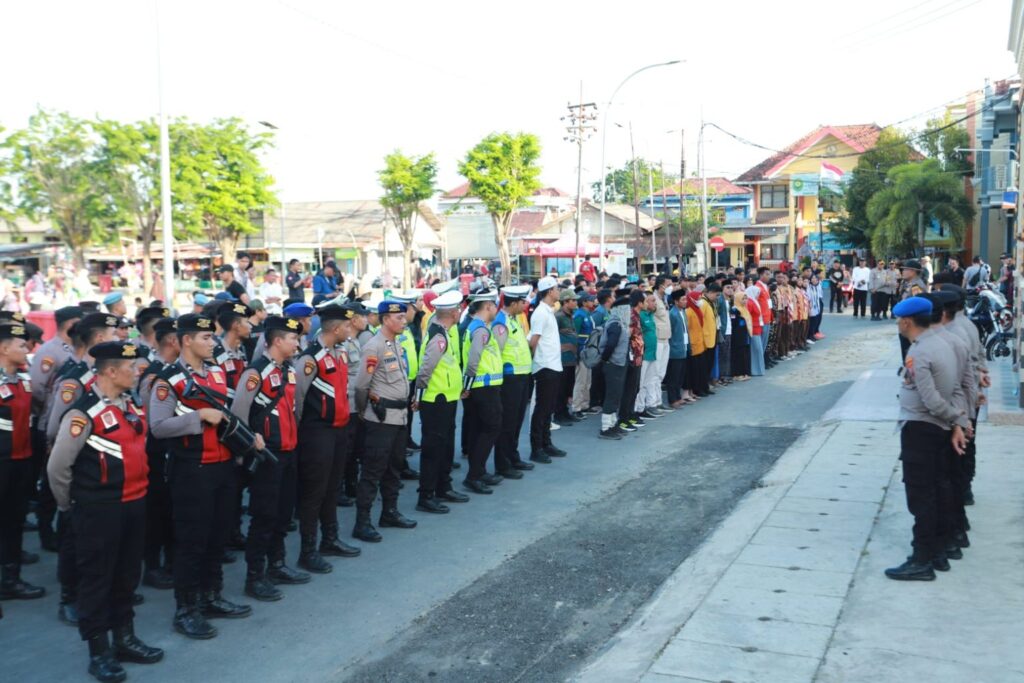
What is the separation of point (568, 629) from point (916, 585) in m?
2.33

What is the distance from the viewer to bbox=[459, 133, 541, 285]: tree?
4966 centimetres

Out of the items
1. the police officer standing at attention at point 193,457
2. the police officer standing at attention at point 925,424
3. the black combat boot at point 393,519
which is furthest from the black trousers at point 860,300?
the police officer standing at attention at point 193,457

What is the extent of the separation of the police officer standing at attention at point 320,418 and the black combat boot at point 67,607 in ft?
5.11

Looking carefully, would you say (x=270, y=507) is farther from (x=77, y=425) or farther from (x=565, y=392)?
(x=565, y=392)

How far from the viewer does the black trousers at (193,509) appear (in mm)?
5617

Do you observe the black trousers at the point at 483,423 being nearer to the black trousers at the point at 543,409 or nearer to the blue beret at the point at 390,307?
the black trousers at the point at 543,409

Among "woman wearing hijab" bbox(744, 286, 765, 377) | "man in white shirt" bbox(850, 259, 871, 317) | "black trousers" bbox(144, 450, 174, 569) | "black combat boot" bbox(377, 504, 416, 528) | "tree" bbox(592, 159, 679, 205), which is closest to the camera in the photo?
"black trousers" bbox(144, 450, 174, 569)

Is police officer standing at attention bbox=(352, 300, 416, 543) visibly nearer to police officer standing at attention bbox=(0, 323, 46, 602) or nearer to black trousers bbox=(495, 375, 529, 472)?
black trousers bbox=(495, 375, 529, 472)

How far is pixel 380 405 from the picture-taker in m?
7.51

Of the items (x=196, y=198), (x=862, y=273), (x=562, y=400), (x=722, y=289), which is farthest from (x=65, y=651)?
(x=196, y=198)

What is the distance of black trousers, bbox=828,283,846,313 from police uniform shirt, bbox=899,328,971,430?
27.4m

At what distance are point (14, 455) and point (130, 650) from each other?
1.75 m

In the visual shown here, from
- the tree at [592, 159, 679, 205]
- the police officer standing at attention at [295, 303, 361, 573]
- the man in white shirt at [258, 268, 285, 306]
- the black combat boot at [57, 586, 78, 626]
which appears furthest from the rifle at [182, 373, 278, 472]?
the tree at [592, 159, 679, 205]

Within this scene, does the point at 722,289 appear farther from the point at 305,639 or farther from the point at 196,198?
the point at 196,198
